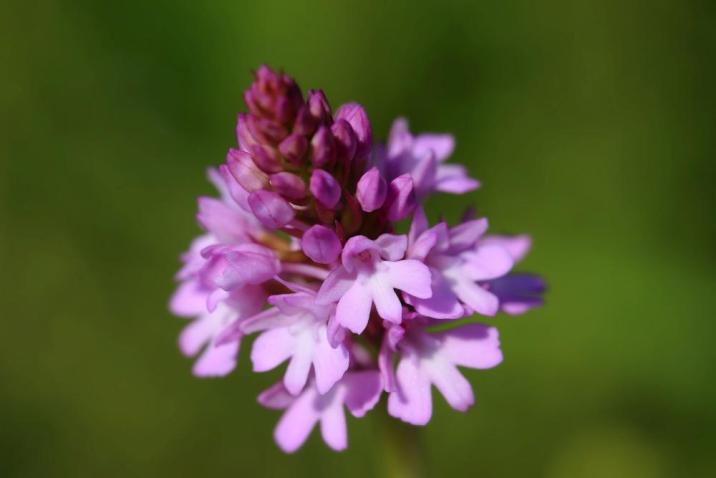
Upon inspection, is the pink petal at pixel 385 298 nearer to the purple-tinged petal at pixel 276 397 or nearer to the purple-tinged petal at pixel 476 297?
the purple-tinged petal at pixel 476 297

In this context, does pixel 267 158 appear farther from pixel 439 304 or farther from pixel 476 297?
pixel 476 297

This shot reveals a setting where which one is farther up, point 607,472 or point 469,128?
point 469,128

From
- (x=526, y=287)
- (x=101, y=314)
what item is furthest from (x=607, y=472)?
(x=101, y=314)

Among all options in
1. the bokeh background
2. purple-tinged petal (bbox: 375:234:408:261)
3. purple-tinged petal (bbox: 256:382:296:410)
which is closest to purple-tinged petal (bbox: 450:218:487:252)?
purple-tinged petal (bbox: 375:234:408:261)

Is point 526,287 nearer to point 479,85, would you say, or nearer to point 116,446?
point 479,85

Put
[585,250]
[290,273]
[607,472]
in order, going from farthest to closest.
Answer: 1. [585,250]
2. [607,472]
3. [290,273]

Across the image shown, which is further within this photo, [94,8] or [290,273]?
[94,8]

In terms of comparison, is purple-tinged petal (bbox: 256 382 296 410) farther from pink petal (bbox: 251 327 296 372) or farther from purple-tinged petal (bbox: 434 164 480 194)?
purple-tinged petal (bbox: 434 164 480 194)

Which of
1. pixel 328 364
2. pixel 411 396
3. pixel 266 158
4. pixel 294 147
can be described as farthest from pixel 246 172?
pixel 411 396
